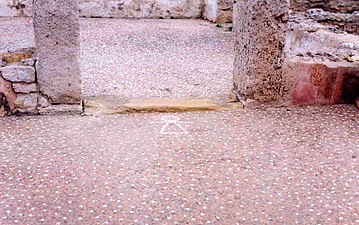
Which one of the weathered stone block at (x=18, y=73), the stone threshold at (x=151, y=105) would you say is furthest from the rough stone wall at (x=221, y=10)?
the weathered stone block at (x=18, y=73)

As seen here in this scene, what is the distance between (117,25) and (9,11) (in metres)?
2.65

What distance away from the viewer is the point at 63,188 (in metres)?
3.05

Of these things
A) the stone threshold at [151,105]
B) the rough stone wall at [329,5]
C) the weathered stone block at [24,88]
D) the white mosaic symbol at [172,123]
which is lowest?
the white mosaic symbol at [172,123]

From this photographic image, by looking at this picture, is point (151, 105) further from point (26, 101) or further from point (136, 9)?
point (136, 9)

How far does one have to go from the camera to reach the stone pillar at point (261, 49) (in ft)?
14.2

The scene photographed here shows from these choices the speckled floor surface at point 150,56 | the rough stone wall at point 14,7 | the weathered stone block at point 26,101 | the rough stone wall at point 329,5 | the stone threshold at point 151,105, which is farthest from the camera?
the rough stone wall at point 14,7

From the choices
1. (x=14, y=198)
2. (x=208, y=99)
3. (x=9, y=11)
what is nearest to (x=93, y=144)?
(x=14, y=198)

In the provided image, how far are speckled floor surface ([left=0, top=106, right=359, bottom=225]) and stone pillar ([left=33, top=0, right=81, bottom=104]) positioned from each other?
28 cm

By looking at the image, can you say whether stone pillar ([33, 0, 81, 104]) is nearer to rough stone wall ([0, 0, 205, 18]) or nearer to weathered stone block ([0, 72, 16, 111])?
weathered stone block ([0, 72, 16, 111])

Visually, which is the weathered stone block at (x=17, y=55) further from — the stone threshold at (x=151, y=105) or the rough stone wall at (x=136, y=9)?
the rough stone wall at (x=136, y=9)

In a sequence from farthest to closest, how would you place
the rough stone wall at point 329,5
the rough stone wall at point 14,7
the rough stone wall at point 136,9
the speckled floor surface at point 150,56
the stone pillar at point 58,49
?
the rough stone wall at point 136,9 → the rough stone wall at point 14,7 → the rough stone wall at point 329,5 → the speckled floor surface at point 150,56 → the stone pillar at point 58,49

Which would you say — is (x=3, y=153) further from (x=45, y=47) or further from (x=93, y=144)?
(x=45, y=47)

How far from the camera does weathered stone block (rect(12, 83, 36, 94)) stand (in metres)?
4.22

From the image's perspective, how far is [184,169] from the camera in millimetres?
3379
